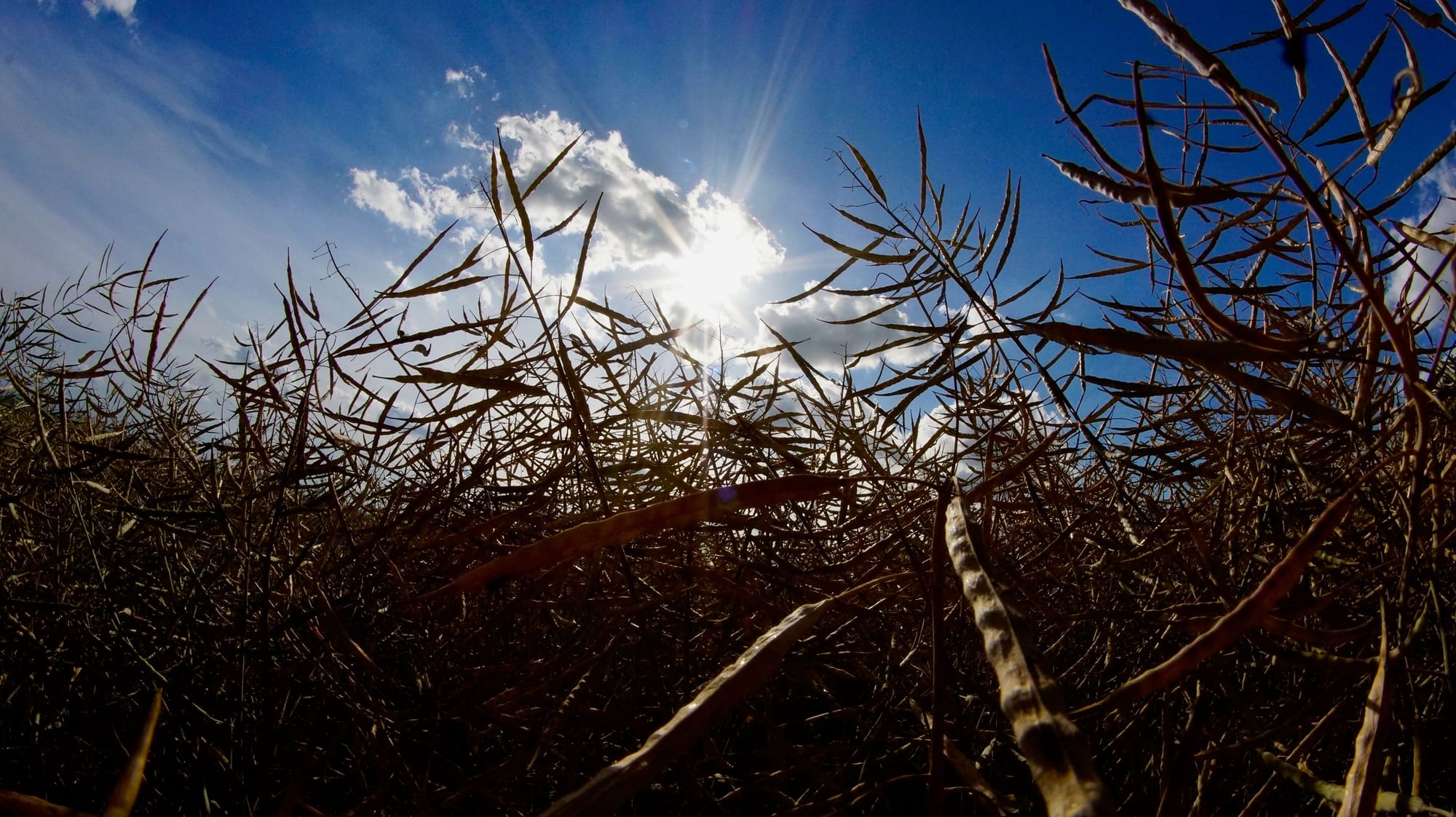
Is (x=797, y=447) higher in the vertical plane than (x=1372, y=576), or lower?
higher

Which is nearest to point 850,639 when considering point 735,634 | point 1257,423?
point 735,634

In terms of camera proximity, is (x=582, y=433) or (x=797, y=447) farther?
(x=797, y=447)

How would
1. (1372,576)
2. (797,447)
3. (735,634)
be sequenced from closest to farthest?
1. (1372,576)
2. (735,634)
3. (797,447)

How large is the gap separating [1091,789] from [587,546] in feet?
0.50

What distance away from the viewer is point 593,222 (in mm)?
411

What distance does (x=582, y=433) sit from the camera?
1.20 feet

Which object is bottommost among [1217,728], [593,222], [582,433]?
[1217,728]

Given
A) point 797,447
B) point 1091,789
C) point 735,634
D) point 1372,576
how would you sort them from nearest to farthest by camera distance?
point 1091,789 → point 1372,576 → point 735,634 → point 797,447

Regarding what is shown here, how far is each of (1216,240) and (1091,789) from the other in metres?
0.49

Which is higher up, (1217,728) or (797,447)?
(797,447)

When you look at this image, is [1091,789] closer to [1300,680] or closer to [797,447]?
[1300,680]

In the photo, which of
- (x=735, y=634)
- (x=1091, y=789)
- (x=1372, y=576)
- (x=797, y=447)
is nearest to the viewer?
(x=1091, y=789)

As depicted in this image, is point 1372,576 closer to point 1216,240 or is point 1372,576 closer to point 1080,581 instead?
point 1080,581

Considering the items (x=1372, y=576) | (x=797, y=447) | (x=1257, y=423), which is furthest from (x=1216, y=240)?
(x=797, y=447)
